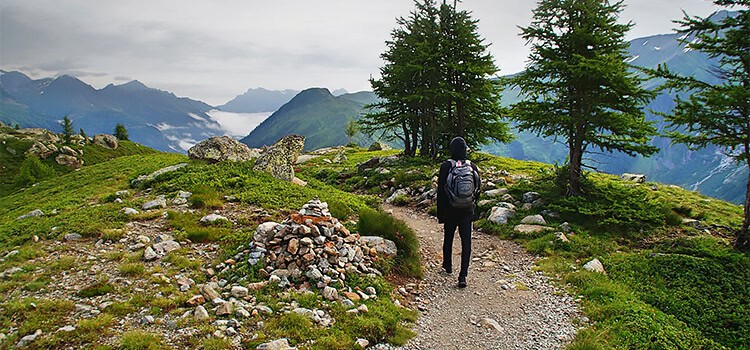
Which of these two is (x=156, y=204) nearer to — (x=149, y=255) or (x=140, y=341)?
(x=149, y=255)

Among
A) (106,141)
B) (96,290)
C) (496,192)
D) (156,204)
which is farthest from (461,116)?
(106,141)

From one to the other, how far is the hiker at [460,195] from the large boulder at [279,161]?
1117 centimetres

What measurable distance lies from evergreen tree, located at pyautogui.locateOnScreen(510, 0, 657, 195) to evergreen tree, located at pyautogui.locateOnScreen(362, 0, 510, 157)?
9832 millimetres

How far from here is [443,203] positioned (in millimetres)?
9523

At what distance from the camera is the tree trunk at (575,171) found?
15555mm

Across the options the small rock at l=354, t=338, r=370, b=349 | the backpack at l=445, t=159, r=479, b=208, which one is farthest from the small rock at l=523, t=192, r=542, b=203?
the small rock at l=354, t=338, r=370, b=349

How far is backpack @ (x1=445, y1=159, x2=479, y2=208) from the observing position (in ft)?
29.8

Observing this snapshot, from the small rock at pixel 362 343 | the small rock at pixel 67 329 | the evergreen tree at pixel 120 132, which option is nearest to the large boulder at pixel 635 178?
the small rock at pixel 362 343

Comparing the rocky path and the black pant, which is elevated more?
the black pant

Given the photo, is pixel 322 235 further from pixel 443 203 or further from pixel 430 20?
pixel 430 20

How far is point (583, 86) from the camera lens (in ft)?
50.4

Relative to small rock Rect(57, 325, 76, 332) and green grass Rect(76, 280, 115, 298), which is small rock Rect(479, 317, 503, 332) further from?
green grass Rect(76, 280, 115, 298)

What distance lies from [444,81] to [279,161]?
1446 centimetres

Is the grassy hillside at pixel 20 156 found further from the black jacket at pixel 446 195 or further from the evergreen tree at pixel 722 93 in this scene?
the evergreen tree at pixel 722 93
